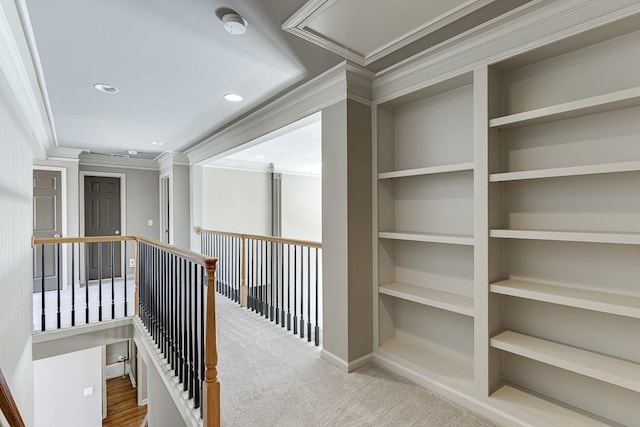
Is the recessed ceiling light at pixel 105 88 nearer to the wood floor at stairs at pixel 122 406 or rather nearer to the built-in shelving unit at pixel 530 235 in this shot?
the built-in shelving unit at pixel 530 235

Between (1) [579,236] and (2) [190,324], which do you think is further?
(2) [190,324]

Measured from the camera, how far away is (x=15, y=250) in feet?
7.89

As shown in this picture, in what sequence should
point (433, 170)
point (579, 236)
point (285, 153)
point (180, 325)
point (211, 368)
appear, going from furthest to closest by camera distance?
1. point (285, 153)
2. point (180, 325)
3. point (433, 170)
4. point (211, 368)
5. point (579, 236)

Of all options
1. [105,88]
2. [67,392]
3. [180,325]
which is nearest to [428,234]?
[180,325]

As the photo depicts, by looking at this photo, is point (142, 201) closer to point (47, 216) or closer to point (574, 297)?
point (47, 216)

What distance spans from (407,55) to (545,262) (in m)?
1.60

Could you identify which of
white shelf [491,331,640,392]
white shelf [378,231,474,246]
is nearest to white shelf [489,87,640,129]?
white shelf [378,231,474,246]

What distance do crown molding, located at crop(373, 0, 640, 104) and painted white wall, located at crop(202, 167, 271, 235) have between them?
402 cm

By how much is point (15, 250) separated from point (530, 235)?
356 cm

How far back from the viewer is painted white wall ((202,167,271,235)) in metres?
5.54

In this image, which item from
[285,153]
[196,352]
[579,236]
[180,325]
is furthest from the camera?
[285,153]

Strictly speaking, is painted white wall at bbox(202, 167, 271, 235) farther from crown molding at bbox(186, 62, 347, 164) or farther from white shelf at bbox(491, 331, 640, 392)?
white shelf at bbox(491, 331, 640, 392)

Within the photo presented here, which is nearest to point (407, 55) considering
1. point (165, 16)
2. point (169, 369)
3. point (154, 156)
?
point (165, 16)

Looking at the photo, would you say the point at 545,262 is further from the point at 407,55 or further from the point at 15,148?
Answer: the point at 15,148
